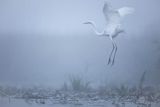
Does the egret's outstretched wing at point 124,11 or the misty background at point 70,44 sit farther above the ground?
the egret's outstretched wing at point 124,11

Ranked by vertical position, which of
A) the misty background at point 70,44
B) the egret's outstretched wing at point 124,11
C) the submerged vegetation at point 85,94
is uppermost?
the egret's outstretched wing at point 124,11

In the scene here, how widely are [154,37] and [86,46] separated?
18.6 inches

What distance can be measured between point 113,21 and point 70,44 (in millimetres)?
334

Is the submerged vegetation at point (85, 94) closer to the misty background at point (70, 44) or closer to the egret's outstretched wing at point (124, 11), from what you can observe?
the misty background at point (70, 44)

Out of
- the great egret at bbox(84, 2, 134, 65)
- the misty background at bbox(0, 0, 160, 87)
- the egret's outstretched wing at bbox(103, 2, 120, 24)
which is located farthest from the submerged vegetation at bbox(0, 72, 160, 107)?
the egret's outstretched wing at bbox(103, 2, 120, 24)

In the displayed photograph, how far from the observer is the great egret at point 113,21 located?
2.04m

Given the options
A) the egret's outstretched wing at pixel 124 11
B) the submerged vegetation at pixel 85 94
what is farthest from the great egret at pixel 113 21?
the submerged vegetation at pixel 85 94

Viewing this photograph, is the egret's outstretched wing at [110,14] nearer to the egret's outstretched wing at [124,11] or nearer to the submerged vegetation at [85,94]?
the egret's outstretched wing at [124,11]

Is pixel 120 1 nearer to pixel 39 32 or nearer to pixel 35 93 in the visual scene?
pixel 39 32

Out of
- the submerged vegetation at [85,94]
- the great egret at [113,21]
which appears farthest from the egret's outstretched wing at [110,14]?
the submerged vegetation at [85,94]

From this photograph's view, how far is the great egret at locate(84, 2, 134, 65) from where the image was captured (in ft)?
6.70

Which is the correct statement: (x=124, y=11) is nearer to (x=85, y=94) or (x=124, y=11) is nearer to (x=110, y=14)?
(x=110, y=14)

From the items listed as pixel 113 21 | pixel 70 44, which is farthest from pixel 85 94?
pixel 113 21

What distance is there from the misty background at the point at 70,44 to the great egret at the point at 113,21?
0.03 meters
